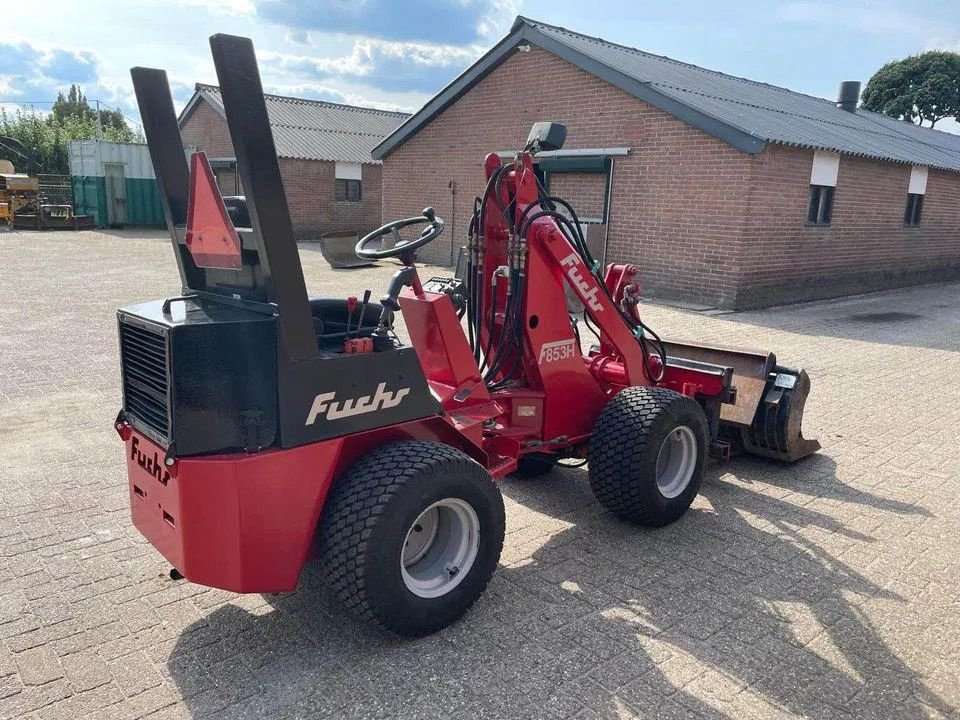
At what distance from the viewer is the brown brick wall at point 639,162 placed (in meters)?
12.2

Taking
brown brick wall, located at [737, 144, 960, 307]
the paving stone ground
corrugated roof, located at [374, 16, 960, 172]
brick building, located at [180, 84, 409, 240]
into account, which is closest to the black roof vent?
corrugated roof, located at [374, 16, 960, 172]

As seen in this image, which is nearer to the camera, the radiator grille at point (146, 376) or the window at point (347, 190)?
the radiator grille at point (146, 376)

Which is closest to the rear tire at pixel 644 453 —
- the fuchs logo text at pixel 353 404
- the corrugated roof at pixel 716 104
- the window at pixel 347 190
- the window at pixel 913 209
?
the fuchs logo text at pixel 353 404

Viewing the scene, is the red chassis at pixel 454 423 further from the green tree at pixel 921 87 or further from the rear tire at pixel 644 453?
the green tree at pixel 921 87

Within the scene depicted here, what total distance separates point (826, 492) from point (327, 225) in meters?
22.8

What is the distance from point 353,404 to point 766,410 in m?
3.27

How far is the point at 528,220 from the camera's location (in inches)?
162

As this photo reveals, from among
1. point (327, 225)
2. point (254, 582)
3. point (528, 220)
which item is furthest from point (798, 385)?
point (327, 225)

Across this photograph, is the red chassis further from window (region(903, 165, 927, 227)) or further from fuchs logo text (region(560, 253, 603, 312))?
window (region(903, 165, 927, 227))

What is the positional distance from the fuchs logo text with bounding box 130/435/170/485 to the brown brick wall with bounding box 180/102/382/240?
71.9 ft

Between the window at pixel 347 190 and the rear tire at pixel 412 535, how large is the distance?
24122 mm

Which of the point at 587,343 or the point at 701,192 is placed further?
the point at 701,192

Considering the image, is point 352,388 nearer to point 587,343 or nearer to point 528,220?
point 528,220

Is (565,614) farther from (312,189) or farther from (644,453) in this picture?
(312,189)
